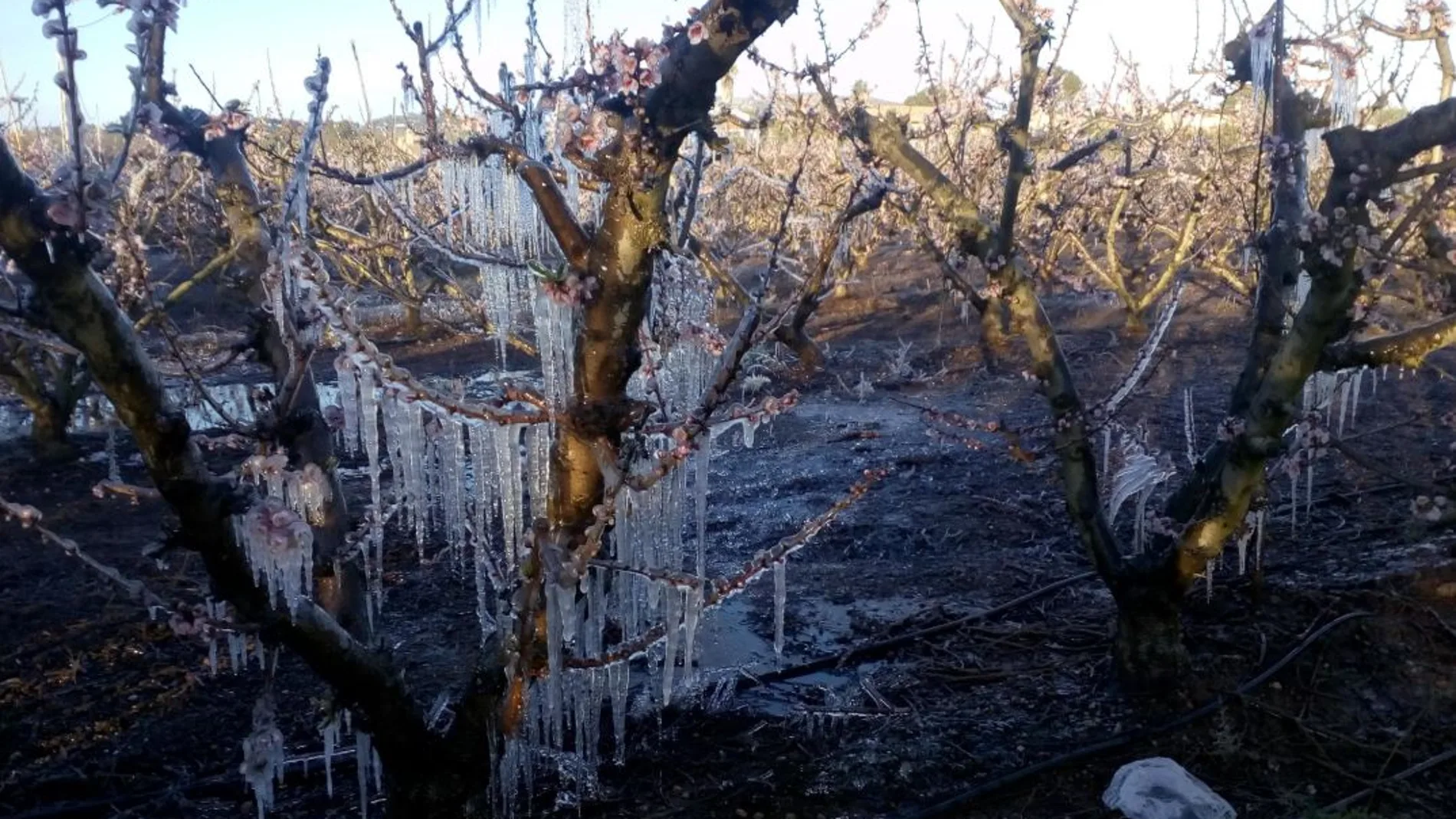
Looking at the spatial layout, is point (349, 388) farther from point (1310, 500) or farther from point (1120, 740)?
point (1310, 500)

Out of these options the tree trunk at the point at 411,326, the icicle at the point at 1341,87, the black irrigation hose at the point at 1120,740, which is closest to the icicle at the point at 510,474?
the black irrigation hose at the point at 1120,740

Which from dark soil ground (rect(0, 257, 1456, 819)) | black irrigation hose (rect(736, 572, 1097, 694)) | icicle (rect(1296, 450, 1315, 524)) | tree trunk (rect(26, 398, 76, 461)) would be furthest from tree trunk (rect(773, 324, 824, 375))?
tree trunk (rect(26, 398, 76, 461))

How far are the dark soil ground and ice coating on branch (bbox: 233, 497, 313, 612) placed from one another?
25 cm

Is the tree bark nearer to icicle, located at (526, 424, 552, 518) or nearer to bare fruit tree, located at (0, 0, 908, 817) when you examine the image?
bare fruit tree, located at (0, 0, 908, 817)

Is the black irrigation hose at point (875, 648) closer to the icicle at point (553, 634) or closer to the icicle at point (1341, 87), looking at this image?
the icicle at point (553, 634)

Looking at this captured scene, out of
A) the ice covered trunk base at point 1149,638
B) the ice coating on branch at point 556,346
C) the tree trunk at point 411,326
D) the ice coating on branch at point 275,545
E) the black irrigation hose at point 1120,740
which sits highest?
the tree trunk at point 411,326

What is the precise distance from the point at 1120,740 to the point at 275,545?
10.3 feet

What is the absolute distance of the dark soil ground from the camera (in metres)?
3.81

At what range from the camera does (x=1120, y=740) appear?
3.89 m

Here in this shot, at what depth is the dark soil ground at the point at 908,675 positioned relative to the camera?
Answer: 381cm

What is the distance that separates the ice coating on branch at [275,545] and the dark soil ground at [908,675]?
0.25 m

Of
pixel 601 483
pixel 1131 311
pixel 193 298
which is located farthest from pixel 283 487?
pixel 193 298

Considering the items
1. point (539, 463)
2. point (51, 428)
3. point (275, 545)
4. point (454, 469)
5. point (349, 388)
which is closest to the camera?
point (275, 545)

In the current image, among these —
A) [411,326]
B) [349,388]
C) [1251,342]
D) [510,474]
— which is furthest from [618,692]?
[411,326]
